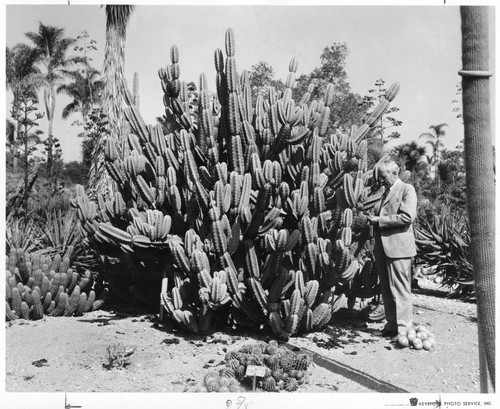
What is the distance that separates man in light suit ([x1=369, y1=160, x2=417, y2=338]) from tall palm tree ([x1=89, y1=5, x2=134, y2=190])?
7937 mm

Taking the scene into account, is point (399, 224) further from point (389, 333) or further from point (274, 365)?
point (274, 365)

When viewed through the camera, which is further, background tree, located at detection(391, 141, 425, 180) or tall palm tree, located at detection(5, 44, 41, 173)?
background tree, located at detection(391, 141, 425, 180)

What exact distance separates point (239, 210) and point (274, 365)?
1.80 metres

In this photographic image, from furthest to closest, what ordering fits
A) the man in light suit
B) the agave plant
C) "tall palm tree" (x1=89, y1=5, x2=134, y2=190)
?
"tall palm tree" (x1=89, y1=5, x2=134, y2=190) < the agave plant < the man in light suit

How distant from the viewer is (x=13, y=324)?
20.7 ft

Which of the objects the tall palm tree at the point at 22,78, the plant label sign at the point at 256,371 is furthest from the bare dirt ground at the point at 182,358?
the tall palm tree at the point at 22,78

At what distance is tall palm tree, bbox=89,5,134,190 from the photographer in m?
13.0

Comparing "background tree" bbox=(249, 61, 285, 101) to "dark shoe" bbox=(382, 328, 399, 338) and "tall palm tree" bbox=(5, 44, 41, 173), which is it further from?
"dark shoe" bbox=(382, 328, 399, 338)

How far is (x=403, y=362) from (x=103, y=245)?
3632 millimetres

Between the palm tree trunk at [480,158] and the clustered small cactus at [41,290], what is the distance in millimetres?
4710

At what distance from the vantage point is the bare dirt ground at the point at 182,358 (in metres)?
5.13

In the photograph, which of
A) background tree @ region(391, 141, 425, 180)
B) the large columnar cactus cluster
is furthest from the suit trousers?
background tree @ region(391, 141, 425, 180)

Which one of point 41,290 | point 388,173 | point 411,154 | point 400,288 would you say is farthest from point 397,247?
point 411,154
